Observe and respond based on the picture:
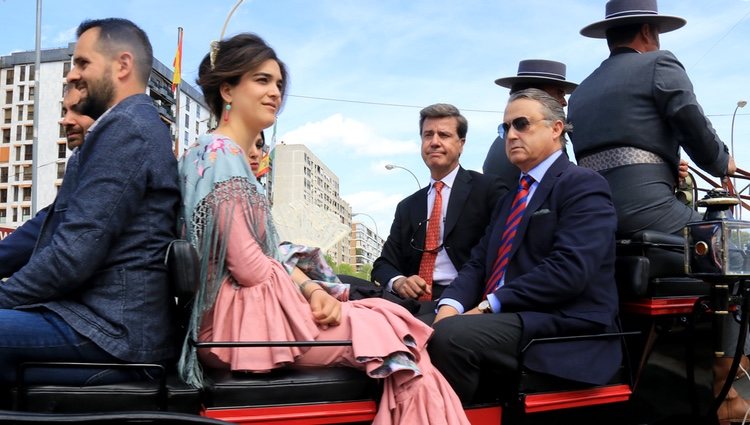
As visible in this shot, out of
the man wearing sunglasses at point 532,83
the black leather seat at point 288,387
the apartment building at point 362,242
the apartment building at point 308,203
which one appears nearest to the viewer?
the black leather seat at point 288,387

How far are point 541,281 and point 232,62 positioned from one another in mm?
1594

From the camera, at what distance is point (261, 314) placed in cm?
244

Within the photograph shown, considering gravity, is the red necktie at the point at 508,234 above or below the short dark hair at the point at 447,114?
below

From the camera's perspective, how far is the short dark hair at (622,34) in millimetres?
4066

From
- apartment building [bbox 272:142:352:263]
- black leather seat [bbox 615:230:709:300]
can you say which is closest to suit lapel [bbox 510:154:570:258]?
black leather seat [bbox 615:230:709:300]

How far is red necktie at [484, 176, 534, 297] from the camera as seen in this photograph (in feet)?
10.8

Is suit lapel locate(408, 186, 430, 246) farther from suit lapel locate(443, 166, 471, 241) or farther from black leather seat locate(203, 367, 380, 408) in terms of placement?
black leather seat locate(203, 367, 380, 408)

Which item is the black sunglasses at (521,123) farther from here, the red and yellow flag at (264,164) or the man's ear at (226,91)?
the red and yellow flag at (264,164)

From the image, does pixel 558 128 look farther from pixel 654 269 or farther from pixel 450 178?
pixel 450 178

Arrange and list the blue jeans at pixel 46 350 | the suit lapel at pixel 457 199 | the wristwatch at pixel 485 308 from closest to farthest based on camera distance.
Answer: the blue jeans at pixel 46 350
the wristwatch at pixel 485 308
the suit lapel at pixel 457 199

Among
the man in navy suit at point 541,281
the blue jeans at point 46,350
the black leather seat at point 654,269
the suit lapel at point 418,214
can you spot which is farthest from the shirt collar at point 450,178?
the blue jeans at point 46,350

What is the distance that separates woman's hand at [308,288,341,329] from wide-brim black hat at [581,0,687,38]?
255 cm

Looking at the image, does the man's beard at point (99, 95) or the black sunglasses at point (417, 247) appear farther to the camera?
the black sunglasses at point (417, 247)

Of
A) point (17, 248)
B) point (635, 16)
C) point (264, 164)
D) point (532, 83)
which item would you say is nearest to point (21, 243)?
point (17, 248)
